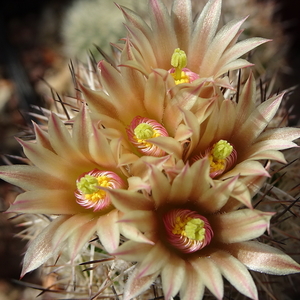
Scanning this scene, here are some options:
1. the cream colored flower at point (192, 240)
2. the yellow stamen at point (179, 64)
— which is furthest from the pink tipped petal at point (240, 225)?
the yellow stamen at point (179, 64)

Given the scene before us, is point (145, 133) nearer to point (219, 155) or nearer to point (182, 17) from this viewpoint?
point (219, 155)

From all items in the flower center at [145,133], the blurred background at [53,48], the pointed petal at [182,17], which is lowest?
the blurred background at [53,48]

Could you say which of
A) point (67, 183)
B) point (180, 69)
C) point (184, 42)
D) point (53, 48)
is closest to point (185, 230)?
point (67, 183)

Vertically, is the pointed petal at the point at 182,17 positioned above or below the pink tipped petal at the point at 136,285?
above

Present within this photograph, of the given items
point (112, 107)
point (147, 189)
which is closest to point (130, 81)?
point (112, 107)

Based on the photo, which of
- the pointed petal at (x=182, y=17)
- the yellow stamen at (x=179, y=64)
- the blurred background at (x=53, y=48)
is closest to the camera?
the yellow stamen at (x=179, y=64)

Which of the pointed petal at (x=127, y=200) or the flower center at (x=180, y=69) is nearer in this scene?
the pointed petal at (x=127, y=200)

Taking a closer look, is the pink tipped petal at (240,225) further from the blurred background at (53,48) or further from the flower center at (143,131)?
the blurred background at (53,48)
